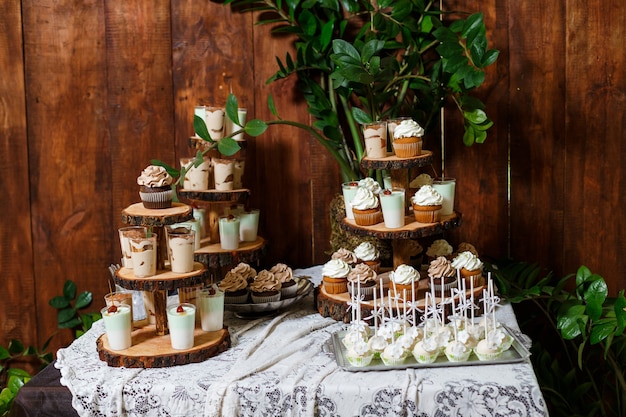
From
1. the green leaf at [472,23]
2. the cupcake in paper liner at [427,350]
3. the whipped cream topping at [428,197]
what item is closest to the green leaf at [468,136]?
the green leaf at [472,23]

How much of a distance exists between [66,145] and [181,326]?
1.09 meters

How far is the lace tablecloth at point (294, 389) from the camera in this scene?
1746 mm

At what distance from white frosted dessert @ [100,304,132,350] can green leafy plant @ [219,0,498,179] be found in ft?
2.71

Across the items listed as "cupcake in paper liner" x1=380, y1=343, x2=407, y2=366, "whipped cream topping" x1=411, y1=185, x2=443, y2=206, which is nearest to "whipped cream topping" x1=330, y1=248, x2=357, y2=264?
"whipped cream topping" x1=411, y1=185, x2=443, y2=206

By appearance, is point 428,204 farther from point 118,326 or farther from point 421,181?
point 118,326

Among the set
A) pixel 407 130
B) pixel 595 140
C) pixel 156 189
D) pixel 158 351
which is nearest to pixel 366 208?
pixel 407 130

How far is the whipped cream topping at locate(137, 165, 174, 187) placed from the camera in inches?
79.7

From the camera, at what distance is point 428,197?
2176mm

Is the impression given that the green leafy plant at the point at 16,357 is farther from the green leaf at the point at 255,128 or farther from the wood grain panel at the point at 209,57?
the green leaf at the point at 255,128

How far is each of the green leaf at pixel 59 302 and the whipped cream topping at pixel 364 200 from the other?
1.18m

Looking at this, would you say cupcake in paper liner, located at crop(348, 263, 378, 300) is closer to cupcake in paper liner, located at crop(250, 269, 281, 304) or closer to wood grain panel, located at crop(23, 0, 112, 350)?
cupcake in paper liner, located at crop(250, 269, 281, 304)

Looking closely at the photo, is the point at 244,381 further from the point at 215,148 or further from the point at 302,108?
the point at 302,108

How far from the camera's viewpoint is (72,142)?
109 inches

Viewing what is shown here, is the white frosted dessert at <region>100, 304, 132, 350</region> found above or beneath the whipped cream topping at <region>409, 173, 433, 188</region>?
beneath
